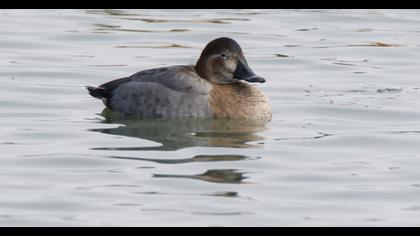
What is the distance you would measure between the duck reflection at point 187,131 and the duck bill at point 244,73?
16.4 inches

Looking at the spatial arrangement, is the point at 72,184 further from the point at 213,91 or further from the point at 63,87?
the point at 63,87

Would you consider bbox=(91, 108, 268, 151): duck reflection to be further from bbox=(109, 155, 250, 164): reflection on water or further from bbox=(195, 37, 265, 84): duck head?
bbox=(195, 37, 265, 84): duck head

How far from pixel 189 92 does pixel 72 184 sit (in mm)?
3066

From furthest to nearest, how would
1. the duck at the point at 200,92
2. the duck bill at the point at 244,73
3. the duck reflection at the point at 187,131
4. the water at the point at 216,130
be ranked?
the duck bill at the point at 244,73 < the duck at the point at 200,92 < the duck reflection at the point at 187,131 < the water at the point at 216,130

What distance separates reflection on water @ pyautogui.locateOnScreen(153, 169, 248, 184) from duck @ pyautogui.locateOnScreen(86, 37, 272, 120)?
239 cm

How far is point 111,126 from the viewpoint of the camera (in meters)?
12.8

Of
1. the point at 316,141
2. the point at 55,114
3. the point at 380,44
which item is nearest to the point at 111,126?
the point at 55,114

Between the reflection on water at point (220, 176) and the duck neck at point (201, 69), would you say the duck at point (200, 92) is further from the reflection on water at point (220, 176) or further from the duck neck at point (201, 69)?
the reflection on water at point (220, 176)

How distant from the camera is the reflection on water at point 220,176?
1047cm

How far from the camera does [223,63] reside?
13.4 meters

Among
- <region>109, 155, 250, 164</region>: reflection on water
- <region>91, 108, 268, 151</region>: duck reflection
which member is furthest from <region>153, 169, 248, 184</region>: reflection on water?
<region>91, 108, 268, 151</region>: duck reflection

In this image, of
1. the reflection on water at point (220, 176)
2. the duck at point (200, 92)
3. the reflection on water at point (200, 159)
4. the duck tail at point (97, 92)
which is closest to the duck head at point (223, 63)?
the duck at point (200, 92)

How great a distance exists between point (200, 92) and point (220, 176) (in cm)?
266

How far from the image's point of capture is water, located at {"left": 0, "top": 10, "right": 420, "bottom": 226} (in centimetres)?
968
